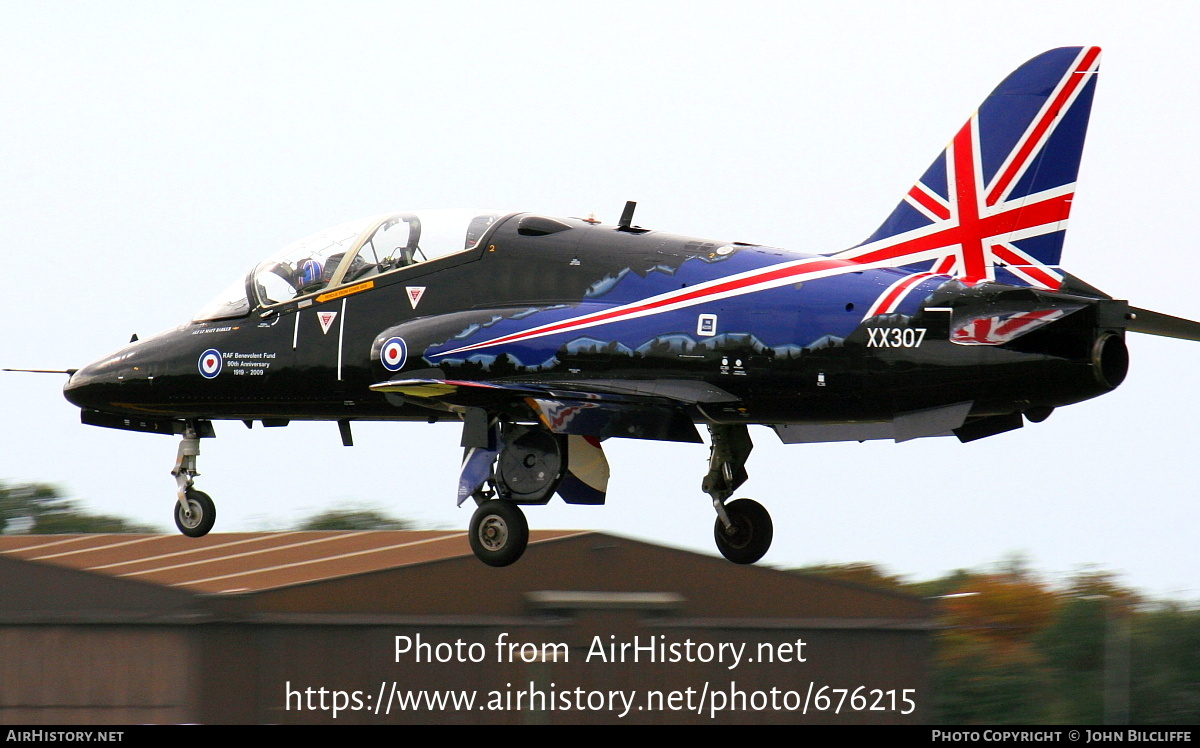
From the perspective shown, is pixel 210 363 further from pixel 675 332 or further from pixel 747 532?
pixel 747 532

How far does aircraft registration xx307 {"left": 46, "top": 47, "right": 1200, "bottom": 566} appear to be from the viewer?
15414mm

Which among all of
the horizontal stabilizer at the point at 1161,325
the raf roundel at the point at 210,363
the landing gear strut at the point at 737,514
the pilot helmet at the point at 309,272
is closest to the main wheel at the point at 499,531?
the landing gear strut at the point at 737,514

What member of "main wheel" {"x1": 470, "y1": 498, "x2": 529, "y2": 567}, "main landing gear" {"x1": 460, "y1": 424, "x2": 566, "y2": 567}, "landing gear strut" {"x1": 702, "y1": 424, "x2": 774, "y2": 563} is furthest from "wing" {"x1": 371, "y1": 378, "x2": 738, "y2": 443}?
"landing gear strut" {"x1": 702, "y1": 424, "x2": 774, "y2": 563}

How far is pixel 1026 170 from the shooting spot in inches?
643

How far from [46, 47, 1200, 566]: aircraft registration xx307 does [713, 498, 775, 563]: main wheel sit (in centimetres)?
3

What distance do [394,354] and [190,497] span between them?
4509 millimetres

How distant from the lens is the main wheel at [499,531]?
1769 cm

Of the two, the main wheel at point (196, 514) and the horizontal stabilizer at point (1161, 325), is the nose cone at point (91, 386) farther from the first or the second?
the horizontal stabilizer at point (1161, 325)

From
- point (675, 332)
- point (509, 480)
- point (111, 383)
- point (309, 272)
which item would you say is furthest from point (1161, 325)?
point (111, 383)

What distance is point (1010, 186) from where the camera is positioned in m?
16.4

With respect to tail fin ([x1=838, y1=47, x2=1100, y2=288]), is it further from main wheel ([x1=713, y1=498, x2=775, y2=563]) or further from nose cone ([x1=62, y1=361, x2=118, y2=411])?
nose cone ([x1=62, y1=361, x2=118, y2=411])
